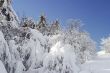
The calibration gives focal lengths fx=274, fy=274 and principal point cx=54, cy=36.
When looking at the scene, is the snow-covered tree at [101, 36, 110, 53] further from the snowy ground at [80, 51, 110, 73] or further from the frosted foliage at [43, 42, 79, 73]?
the frosted foliage at [43, 42, 79, 73]

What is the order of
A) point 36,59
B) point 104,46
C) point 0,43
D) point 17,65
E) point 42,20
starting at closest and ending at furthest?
point 0,43 < point 17,65 < point 36,59 < point 42,20 < point 104,46

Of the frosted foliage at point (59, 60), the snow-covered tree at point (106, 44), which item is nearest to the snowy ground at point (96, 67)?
the frosted foliage at point (59, 60)

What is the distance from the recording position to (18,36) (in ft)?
28.7

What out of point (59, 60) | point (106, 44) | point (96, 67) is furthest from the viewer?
point (106, 44)

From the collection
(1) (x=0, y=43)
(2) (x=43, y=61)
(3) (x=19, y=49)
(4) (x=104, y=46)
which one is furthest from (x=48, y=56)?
(4) (x=104, y=46)

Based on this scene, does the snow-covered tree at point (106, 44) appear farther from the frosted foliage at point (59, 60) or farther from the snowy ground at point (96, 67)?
the frosted foliage at point (59, 60)

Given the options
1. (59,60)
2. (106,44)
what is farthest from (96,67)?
(106,44)

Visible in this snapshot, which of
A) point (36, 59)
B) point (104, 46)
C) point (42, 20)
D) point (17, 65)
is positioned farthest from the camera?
point (104, 46)

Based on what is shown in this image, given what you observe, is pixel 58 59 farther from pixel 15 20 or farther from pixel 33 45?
pixel 15 20

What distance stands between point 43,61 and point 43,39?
0.80m

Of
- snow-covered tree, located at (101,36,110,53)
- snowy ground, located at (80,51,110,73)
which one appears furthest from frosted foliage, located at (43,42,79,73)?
snow-covered tree, located at (101,36,110,53)

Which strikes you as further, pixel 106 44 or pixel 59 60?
pixel 106 44

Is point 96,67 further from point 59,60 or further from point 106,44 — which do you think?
point 106,44

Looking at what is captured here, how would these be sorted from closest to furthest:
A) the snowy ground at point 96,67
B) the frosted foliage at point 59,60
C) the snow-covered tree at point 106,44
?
1. the frosted foliage at point 59,60
2. the snowy ground at point 96,67
3. the snow-covered tree at point 106,44
